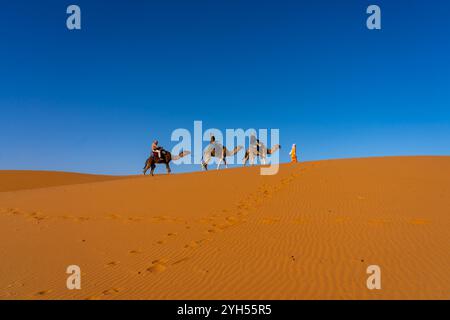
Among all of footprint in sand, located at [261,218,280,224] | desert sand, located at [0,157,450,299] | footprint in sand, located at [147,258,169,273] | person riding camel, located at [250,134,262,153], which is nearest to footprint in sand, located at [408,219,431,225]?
desert sand, located at [0,157,450,299]

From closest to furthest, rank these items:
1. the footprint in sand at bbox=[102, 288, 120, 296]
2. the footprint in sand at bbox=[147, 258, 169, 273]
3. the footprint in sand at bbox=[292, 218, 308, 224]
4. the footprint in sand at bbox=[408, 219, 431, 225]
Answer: the footprint in sand at bbox=[102, 288, 120, 296] → the footprint in sand at bbox=[147, 258, 169, 273] → the footprint in sand at bbox=[408, 219, 431, 225] → the footprint in sand at bbox=[292, 218, 308, 224]

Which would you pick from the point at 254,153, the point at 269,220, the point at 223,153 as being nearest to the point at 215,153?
the point at 223,153

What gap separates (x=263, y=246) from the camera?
20.1ft

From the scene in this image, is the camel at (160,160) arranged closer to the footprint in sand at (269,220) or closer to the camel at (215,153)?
the camel at (215,153)

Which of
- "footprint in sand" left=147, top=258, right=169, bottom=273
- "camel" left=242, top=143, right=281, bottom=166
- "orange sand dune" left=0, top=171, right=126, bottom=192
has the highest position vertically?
"camel" left=242, top=143, right=281, bottom=166

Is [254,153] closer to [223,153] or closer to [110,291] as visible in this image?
[223,153]

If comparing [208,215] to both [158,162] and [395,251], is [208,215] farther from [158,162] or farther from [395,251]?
[158,162]

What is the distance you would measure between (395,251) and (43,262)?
20.7 feet

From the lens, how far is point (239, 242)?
21.2 feet

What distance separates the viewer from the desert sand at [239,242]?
4.43 meters

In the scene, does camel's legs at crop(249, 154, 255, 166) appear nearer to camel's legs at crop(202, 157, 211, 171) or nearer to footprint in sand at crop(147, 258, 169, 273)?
camel's legs at crop(202, 157, 211, 171)

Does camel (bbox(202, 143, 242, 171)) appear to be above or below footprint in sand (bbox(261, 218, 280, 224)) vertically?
above

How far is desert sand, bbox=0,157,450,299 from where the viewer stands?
4434mm
